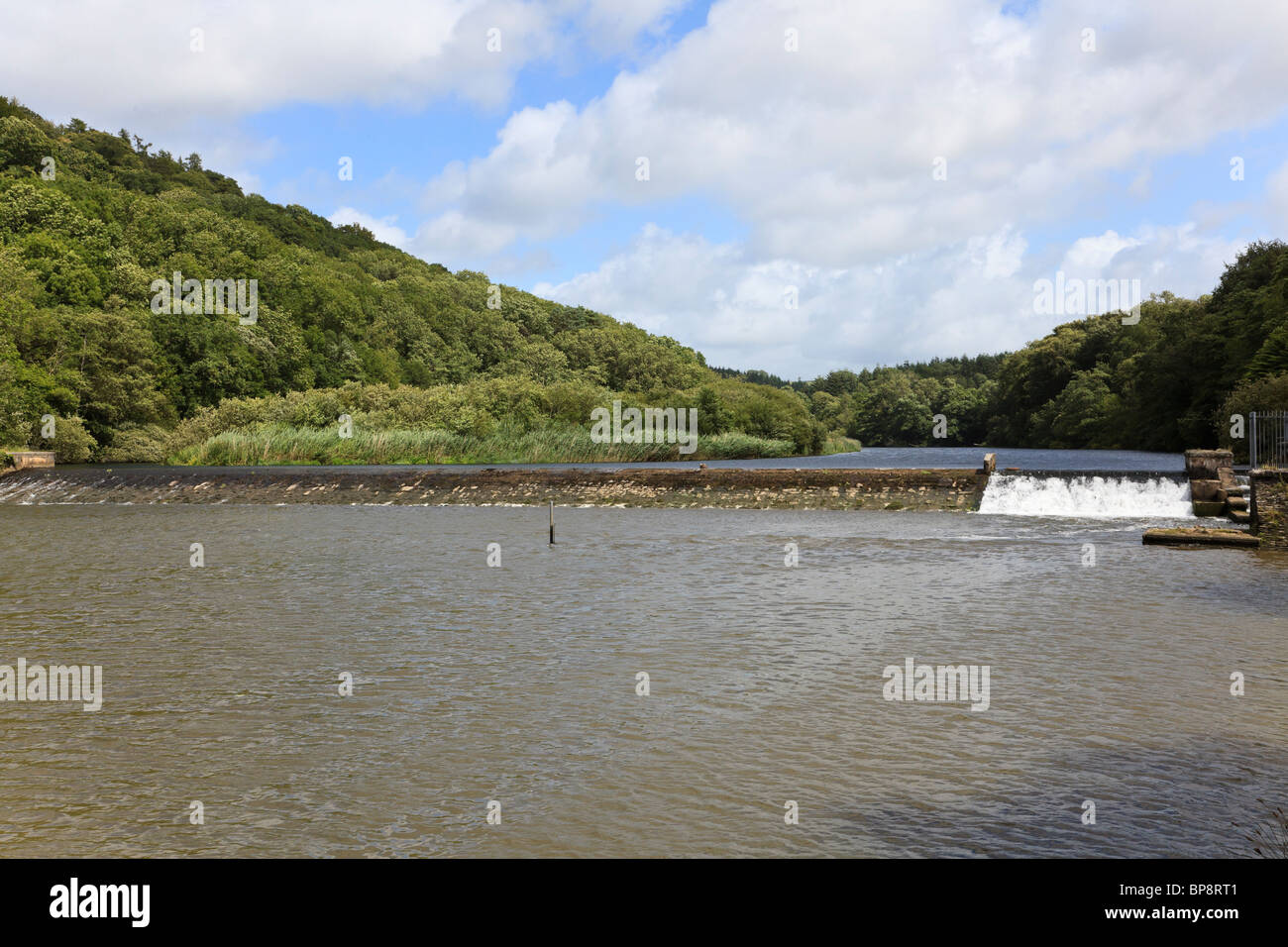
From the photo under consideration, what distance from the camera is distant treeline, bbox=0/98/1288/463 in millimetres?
63125

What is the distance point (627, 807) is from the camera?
6.54 m

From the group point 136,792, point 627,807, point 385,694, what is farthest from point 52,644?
point 627,807

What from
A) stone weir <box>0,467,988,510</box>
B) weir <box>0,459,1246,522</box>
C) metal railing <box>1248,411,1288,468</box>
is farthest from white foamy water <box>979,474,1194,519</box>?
metal railing <box>1248,411,1288,468</box>

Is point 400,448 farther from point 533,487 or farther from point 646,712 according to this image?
point 646,712

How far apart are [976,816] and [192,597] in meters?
13.3

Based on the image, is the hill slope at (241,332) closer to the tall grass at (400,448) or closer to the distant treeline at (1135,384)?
the tall grass at (400,448)

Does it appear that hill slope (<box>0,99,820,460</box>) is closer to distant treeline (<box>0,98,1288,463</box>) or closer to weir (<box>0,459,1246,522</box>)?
distant treeline (<box>0,98,1288,463</box>)

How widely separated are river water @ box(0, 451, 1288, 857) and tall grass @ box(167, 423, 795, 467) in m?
40.3

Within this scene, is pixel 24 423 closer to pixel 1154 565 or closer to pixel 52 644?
pixel 52 644

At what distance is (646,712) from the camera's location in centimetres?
894

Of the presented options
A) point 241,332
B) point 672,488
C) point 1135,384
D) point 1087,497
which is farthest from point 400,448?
point 1135,384

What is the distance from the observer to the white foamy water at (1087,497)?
29.6 meters

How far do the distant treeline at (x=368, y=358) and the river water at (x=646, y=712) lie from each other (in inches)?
1486

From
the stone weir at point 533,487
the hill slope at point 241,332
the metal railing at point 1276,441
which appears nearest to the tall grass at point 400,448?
the hill slope at point 241,332
